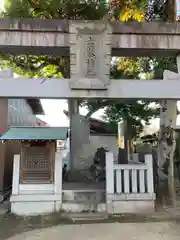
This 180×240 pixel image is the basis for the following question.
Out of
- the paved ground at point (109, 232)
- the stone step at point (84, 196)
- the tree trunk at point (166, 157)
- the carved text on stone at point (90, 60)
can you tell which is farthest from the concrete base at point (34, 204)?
the carved text on stone at point (90, 60)

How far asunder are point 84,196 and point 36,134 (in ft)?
8.15

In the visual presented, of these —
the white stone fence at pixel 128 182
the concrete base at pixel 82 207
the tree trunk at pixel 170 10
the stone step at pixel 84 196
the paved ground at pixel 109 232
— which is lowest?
the paved ground at pixel 109 232

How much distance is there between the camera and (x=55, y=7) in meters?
10.7

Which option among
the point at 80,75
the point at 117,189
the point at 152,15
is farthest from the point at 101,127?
the point at 80,75

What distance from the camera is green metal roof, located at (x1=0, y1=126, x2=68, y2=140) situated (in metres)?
8.45

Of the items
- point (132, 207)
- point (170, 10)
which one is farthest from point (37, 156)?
point (170, 10)

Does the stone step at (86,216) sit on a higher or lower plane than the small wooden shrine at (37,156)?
lower

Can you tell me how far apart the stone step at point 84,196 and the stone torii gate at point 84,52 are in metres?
3.97

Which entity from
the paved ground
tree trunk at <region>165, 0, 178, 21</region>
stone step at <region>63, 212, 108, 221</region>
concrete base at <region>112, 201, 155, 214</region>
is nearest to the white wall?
stone step at <region>63, 212, 108, 221</region>

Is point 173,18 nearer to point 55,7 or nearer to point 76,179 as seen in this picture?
point 55,7

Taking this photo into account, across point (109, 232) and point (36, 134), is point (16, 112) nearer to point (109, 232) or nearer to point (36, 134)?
point (36, 134)

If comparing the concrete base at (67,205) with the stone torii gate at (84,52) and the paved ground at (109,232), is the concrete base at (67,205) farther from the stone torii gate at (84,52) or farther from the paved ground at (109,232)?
the stone torii gate at (84,52)

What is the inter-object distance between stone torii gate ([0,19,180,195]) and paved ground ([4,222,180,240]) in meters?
3.01

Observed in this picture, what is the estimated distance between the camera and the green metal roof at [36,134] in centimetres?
845
